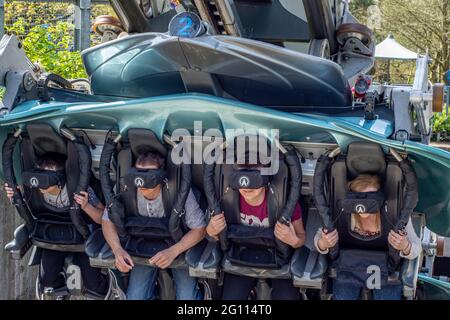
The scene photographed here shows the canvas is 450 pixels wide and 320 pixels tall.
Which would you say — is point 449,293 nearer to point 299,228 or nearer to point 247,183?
point 299,228

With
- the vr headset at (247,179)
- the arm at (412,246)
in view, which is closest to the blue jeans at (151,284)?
the vr headset at (247,179)

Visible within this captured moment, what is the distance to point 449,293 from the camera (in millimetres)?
3865

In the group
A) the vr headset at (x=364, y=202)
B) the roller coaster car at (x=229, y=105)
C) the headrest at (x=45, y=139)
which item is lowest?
the vr headset at (x=364, y=202)

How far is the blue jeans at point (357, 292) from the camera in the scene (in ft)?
11.2

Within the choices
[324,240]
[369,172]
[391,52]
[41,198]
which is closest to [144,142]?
[41,198]

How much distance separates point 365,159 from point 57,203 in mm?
1696

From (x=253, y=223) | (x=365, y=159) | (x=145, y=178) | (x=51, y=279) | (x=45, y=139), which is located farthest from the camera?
(x=51, y=279)

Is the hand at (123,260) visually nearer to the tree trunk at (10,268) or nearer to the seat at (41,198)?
the seat at (41,198)

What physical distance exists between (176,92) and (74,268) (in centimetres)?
118

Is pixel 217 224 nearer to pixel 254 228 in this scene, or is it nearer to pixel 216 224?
pixel 216 224

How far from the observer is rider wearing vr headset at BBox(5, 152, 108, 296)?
141 inches

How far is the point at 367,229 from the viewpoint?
3.31 meters

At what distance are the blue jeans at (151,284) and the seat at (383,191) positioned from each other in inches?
31.4

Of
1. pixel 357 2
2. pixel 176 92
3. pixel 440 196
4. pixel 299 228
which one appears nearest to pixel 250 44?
pixel 176 92
